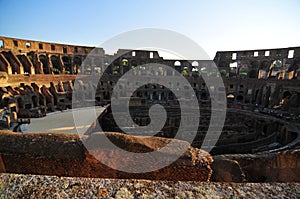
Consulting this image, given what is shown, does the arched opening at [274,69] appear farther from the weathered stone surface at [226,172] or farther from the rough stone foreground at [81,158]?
the rough stone foreground at [81,158]

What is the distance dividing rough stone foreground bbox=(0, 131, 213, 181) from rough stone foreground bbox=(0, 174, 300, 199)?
192 centimetres

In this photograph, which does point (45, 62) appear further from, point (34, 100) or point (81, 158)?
point (81, 158)

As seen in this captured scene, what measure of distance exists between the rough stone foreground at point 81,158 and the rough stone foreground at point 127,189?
1.92 meters

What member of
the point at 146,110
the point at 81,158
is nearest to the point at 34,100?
the point at 146,110

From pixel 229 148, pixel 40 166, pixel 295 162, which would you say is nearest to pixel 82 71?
pixel 229 148

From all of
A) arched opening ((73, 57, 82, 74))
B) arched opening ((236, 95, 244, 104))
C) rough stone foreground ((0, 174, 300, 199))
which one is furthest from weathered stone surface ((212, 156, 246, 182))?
arched opening ((73, 57, 82, 74))

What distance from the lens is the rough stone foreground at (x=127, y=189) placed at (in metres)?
1.56

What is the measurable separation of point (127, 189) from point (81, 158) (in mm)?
2468

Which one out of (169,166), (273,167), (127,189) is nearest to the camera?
(127,189)

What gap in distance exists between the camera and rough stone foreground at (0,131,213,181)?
144 inches

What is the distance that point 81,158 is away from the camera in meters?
3.70

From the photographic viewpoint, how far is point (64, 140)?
399cm

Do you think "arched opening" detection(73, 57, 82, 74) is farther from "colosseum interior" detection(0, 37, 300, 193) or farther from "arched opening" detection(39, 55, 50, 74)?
"arched opening" detection(39, 55, 50, 74)

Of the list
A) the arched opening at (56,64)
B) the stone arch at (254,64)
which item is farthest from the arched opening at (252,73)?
the arched opening at (56,64)
